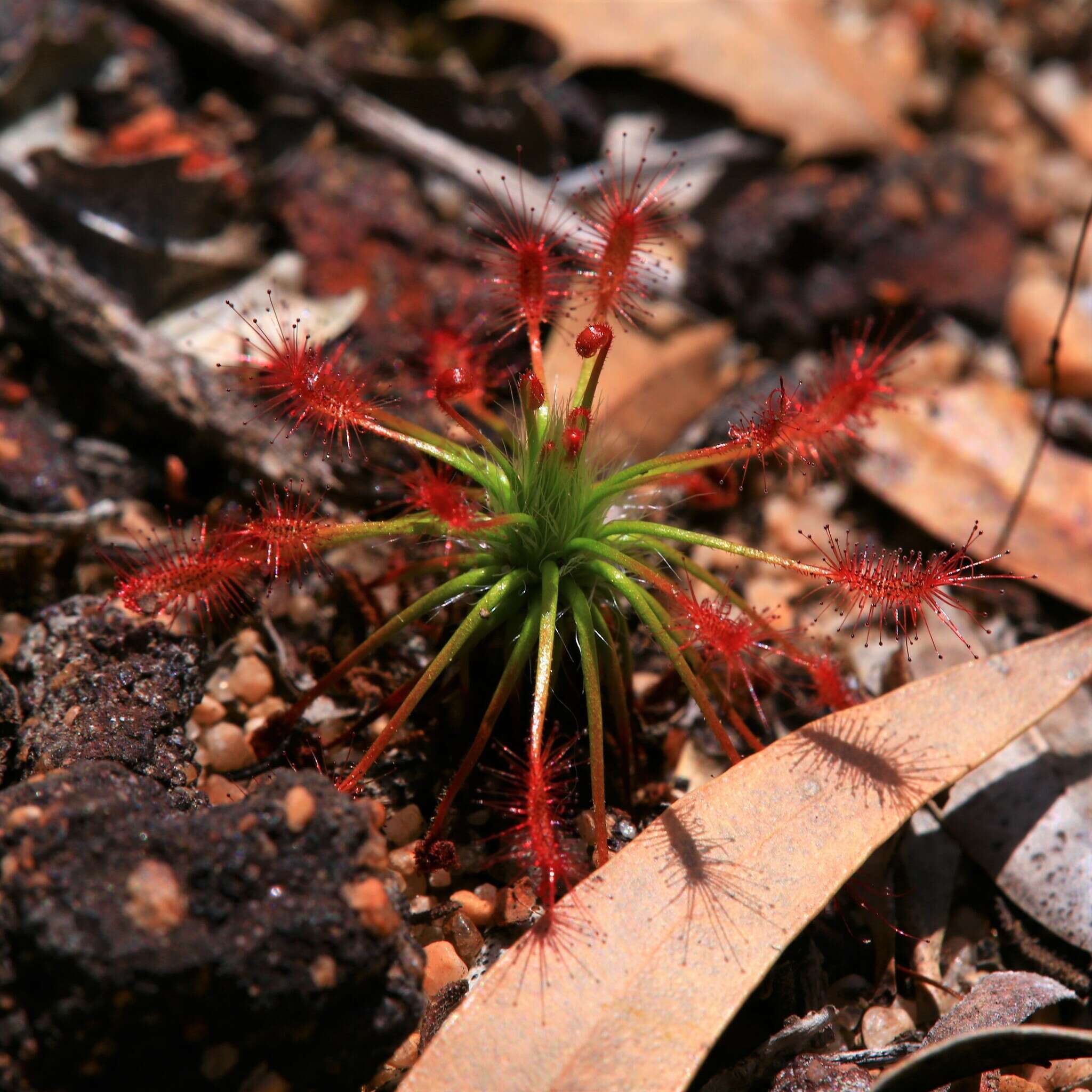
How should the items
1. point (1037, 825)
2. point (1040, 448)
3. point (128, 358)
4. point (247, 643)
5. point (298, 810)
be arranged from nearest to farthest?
point (298, 810), point (1037, 825), point (247, 643), point (128, 358), point (1040, 448)

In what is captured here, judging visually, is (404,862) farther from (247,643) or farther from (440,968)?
(247,643)

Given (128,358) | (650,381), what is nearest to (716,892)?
(650,381)

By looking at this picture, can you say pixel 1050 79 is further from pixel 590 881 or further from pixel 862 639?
pixel 590 881

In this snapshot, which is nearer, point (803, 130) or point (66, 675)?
point (66, 675)

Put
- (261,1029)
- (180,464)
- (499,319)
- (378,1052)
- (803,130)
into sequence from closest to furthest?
(261,1029) < (378,1052) < (499,319) < (180,464) < (803,130)

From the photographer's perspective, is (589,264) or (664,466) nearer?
(664,466)

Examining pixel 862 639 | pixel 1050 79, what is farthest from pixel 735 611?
pixel 1050 79

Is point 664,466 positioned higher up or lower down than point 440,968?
higher up
